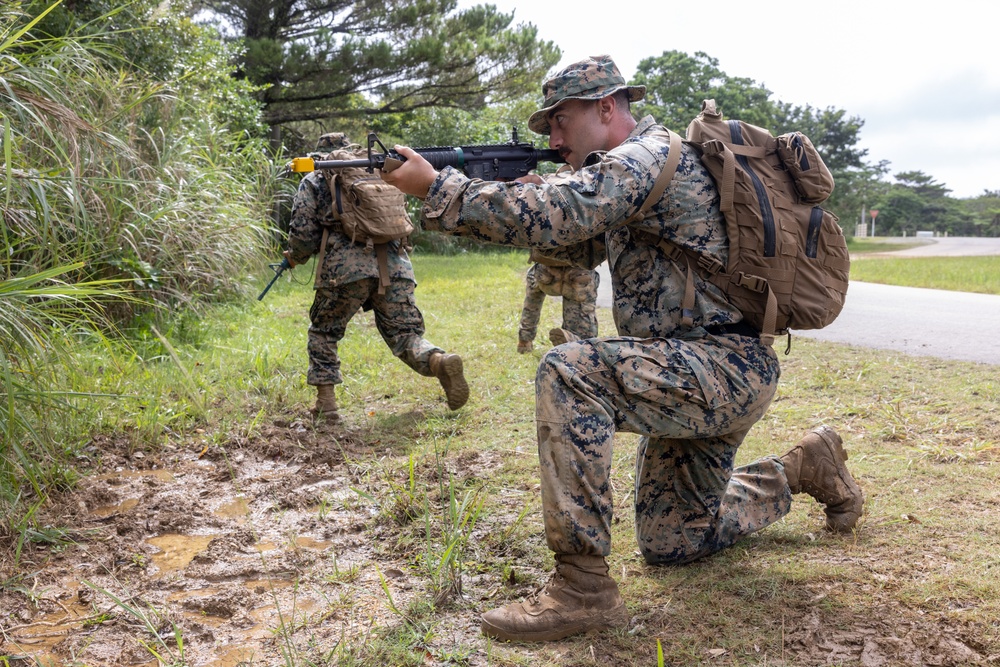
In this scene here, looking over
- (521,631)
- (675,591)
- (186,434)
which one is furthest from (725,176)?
(186,434)

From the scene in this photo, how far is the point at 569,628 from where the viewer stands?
8.14 feet

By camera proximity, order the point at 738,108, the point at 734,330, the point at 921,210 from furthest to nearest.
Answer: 1. the point at 921,210
2. the point at 738,108
3. the point at 734,330

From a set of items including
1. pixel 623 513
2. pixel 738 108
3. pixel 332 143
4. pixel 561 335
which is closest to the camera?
pixel 623 513

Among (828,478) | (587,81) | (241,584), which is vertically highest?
(587,81)

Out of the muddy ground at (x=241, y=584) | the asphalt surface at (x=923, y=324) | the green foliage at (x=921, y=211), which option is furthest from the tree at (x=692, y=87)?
the muddy ground at (x=241, y=584)

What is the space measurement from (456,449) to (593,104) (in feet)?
7.40

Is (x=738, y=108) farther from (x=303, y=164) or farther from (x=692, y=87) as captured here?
(x=303, y=164)

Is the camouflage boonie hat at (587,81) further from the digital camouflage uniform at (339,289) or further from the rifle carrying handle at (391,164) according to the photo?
the digital camouflage uniform at (339,289)

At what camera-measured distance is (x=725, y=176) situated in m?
2.64

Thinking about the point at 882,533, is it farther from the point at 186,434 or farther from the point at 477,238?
the point at 186,434

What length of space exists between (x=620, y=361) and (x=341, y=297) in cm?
309

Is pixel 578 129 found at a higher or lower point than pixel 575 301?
higher

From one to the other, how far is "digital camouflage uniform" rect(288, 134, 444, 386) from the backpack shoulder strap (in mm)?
2830

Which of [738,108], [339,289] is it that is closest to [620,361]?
[339,289]
